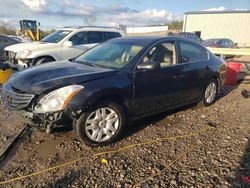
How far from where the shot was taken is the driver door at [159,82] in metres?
4.12

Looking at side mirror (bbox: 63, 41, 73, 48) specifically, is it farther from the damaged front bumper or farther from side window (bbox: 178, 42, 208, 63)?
the damaged front bumper

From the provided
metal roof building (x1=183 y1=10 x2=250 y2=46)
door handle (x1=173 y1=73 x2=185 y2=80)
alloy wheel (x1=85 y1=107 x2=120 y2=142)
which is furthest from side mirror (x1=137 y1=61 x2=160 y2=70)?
metal roof building (x1=183 y1=10 x2=250 y2=46)

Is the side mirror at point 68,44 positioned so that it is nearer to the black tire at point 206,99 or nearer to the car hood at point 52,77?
the car hood at point 52,77

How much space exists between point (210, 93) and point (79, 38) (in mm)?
5137

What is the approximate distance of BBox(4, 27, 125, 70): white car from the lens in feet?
25.1

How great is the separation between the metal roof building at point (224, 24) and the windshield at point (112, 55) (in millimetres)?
29927

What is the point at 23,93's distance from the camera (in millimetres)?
3465

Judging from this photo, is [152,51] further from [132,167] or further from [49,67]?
[132,167]

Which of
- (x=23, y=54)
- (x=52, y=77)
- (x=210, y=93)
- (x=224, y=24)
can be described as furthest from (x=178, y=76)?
(x=224, y=24)

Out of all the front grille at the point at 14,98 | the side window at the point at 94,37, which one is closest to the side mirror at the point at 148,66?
the front grille at the point at 14,98

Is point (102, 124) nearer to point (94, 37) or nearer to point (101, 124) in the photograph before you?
point (101, 124)

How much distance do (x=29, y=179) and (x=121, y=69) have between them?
201 cm

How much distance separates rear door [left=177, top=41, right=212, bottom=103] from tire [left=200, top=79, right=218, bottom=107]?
0.27 metres

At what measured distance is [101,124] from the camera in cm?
377
